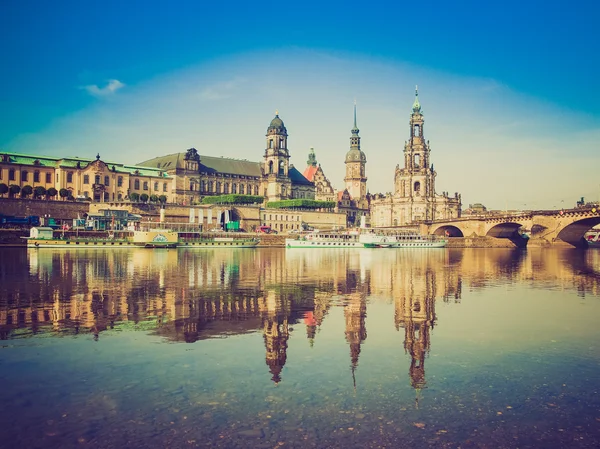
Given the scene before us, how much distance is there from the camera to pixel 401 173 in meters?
133

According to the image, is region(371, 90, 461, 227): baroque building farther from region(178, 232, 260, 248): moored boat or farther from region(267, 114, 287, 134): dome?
region(178, 232, 260, 248): moored boat

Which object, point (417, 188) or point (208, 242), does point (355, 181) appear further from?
point (208, 242)

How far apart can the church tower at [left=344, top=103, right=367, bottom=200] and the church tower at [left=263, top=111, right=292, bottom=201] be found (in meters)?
25.2

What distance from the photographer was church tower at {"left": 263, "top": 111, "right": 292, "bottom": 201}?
131625 mm

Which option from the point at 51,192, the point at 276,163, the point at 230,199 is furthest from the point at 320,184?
the point at 51,192

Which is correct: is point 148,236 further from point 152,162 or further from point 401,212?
point 401,212

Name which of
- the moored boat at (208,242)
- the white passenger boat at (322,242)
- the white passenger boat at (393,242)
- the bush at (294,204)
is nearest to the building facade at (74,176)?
the moored boat at (208,242)

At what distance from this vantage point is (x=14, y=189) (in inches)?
3484

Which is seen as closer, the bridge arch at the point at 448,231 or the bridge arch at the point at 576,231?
the bridge arch at the point at 576,231

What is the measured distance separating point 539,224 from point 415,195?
4556 centimetres

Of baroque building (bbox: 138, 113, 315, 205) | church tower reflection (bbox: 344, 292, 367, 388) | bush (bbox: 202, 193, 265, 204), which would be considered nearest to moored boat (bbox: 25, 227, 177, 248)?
bush (bbox: 202, 193, 265, 204)

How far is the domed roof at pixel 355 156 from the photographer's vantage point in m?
152

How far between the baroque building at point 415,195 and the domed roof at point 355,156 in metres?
17.8

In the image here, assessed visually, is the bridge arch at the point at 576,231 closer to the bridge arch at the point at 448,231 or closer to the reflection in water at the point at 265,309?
the bridge arch at the point at 448,231
